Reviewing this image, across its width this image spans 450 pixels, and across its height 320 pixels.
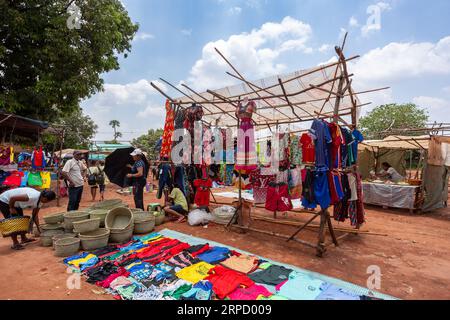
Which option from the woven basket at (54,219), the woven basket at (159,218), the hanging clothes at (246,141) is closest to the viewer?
the woven basket at (54,219)

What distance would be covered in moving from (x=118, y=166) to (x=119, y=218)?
220 cm

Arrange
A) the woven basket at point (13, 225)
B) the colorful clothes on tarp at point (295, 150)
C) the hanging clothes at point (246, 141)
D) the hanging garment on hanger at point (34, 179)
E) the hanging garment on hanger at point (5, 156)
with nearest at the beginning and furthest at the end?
the woven basket at point (13, 225), the hanging clothes at point (246, 141), the colorful clothes on tarp at point (295, 150), the hanging garment on hanger at point (5, 156), the hanging garment on hanger at point (34, 179)

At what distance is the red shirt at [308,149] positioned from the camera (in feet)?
16.0

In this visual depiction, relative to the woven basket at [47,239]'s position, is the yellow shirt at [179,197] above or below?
above

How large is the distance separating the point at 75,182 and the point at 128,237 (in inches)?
93.4

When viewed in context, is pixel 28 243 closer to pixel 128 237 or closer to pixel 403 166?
pixel 128 237

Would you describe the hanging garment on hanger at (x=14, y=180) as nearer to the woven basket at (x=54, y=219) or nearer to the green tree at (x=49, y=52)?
the green tree at (x=49, y=52)

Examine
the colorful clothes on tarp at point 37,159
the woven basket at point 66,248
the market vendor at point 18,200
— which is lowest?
the woven basket at point 66,248

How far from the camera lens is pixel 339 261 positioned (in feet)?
14.6

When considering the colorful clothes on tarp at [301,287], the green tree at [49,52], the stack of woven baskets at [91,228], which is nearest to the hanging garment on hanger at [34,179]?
the green tree at [49,52]

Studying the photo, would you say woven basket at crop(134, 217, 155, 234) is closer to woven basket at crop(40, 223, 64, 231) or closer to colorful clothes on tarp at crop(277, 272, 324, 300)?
woven basket at crop(40, 223, 64, 231)

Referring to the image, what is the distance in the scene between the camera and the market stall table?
28.8 feet

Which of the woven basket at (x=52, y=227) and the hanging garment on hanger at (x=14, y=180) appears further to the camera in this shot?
the hanging garment on hanger at (x=14, y=180)

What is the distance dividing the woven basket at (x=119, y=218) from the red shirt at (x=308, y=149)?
3932mm
